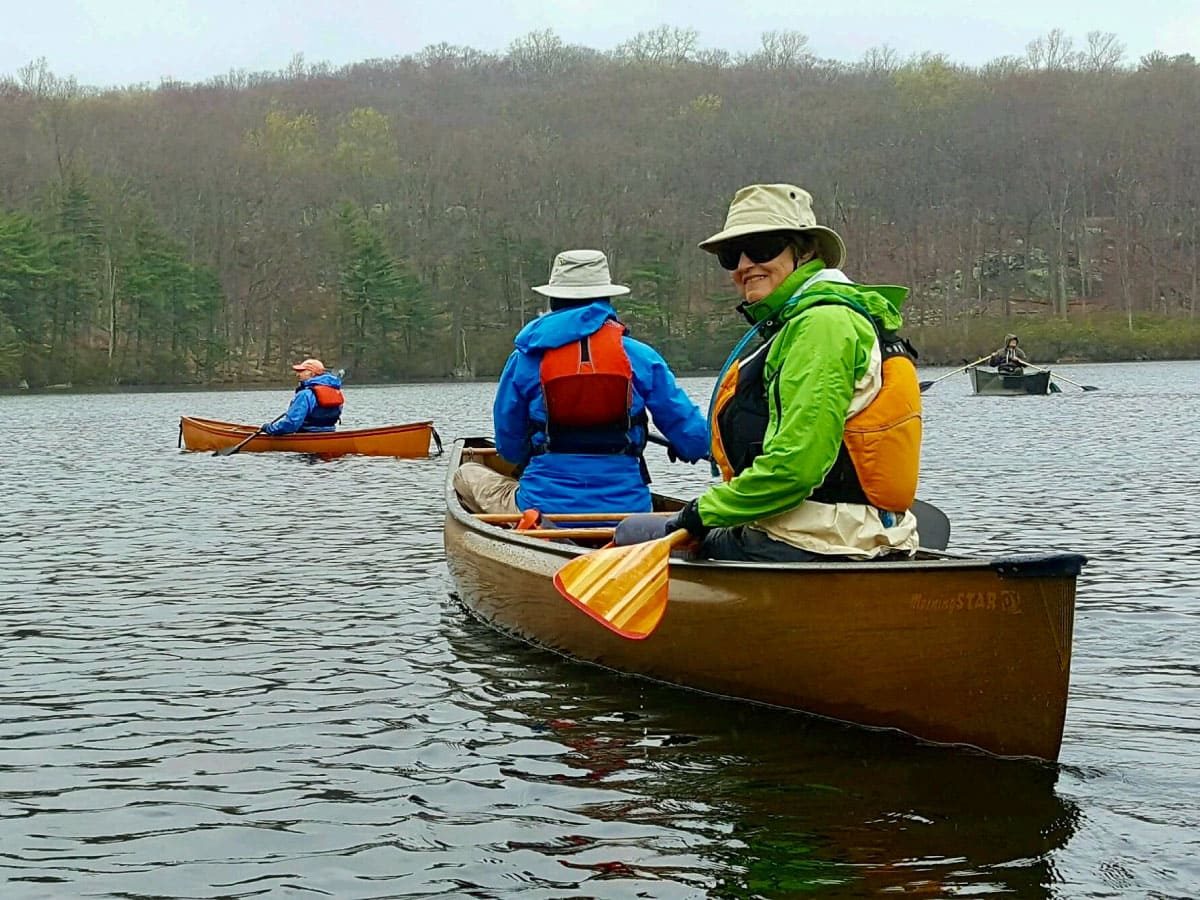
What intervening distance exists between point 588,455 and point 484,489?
204 cm

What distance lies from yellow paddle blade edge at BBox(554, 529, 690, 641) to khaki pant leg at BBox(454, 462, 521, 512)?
3053mm

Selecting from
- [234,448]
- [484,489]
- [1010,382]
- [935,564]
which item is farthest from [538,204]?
[935,564]

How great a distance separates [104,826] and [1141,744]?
4.23 metres

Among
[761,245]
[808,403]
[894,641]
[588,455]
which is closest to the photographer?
[808,403]

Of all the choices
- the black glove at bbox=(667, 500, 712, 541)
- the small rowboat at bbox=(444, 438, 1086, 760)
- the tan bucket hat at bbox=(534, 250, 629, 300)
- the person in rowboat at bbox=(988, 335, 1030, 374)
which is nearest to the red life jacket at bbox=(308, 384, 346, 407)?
the tan bucket hat at bbox=(534, 250, 629, 300)

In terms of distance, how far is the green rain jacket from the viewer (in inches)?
222

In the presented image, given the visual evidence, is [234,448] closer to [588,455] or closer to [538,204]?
[588,455]

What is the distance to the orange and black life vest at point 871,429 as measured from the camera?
5777mm

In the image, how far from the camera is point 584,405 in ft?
27.6

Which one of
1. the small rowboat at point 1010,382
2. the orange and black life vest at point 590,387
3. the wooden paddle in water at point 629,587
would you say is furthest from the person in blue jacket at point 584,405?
the small rowboat at point 1010,382

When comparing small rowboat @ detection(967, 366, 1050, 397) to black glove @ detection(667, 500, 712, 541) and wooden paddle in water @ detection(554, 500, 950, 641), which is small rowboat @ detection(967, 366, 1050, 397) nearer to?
black glove @ detection(667, 500, 712, 541)

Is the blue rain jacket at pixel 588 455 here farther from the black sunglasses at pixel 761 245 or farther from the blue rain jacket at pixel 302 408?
the blue rain jacket at pixel 302 408

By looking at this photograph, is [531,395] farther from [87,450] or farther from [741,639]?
[87,450]

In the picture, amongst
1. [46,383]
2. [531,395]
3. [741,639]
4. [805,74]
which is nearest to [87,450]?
[531,395]
